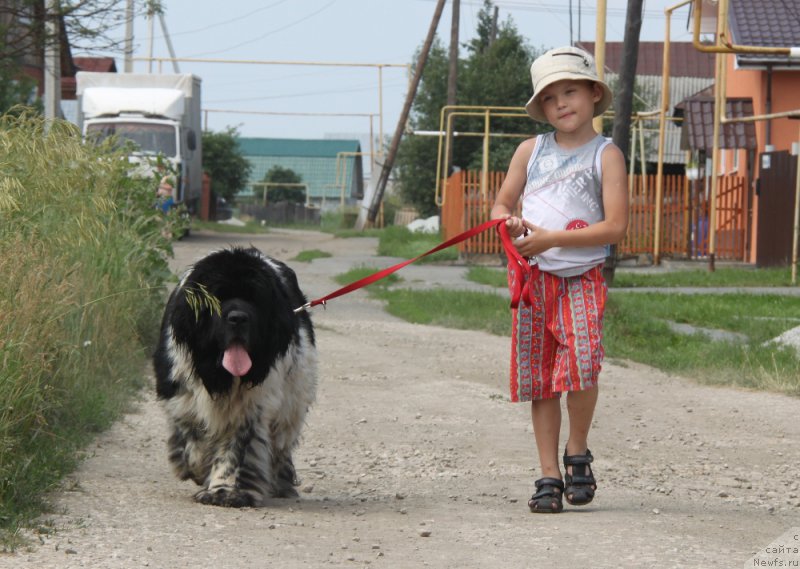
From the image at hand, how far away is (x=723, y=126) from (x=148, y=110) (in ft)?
40.7

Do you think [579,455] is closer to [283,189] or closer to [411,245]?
[411,245]

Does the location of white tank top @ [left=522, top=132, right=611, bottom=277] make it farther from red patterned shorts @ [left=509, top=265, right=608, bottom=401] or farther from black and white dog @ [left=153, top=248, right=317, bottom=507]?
black and white dog @ [left=153, top=248, right=317, bottom=507]

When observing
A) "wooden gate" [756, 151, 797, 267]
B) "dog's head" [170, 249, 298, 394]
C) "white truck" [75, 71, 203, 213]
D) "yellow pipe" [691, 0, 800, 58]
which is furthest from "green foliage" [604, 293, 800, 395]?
"white truck" [75, 71, 203, 213]

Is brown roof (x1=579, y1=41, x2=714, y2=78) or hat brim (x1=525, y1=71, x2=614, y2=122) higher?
brown roof (x1=579, y1=41, x2=714, y2=78)

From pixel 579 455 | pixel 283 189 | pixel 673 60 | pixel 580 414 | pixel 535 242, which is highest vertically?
pixel 673 60

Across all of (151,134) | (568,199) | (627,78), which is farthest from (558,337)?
(151,134)

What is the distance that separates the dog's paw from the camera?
5.96 metres

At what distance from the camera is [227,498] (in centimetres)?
596

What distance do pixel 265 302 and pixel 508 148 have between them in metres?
37.2

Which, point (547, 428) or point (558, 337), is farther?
point (547, 428)

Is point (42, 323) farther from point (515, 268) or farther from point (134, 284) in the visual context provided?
point (134, 284)

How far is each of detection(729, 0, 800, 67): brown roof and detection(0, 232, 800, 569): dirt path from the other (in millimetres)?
15337

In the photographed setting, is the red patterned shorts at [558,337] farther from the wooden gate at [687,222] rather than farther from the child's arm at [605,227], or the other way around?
the wooden gate at [687,222]

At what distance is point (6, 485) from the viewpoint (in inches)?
218
